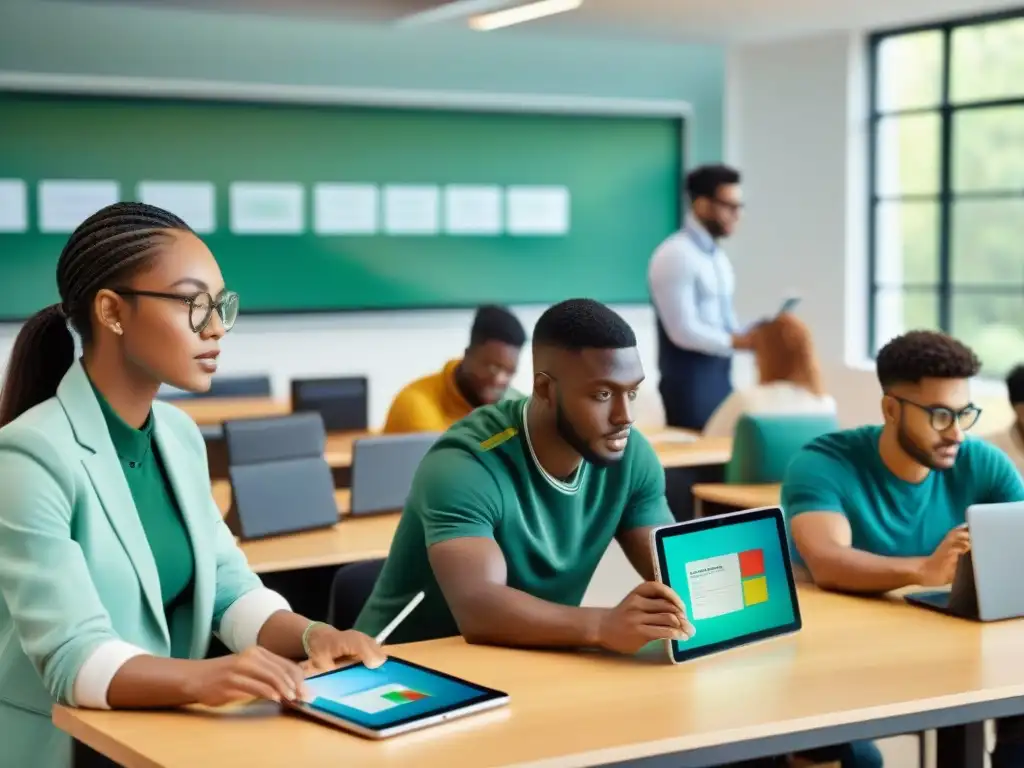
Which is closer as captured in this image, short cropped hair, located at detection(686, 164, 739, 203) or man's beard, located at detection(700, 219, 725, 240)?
short cropped hair, located at detection(686, 164, 739, 203)

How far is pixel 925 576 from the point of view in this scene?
2766mm

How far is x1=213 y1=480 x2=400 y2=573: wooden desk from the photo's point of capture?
3.52 m

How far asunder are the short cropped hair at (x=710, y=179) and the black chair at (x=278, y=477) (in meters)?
2.92

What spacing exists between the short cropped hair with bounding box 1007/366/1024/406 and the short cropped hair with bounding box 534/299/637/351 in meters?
1.81

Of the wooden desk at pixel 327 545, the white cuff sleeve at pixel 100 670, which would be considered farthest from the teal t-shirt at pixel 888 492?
the white cuff sleeve at pixel 100 670

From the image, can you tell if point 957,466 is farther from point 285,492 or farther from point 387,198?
point 387,198

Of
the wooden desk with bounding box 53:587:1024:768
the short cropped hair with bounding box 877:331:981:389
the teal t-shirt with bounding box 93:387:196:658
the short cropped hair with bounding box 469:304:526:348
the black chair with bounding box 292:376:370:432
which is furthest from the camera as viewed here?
the black chair with bounding box 292:376:370:432

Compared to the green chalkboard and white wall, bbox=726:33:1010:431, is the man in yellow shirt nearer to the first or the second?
the green chalkboard

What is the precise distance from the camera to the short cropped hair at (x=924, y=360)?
9.58 ft

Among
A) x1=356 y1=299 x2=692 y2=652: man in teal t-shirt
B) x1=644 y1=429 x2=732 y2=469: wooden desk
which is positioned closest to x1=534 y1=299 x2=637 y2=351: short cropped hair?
x1=356 y1=299 x2=692 y2=652: man in teal t-shirt

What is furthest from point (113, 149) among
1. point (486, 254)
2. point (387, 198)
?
point (486, 254)

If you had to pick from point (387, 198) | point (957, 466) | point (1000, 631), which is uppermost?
point (387, 198)

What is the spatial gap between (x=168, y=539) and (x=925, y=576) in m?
1.44

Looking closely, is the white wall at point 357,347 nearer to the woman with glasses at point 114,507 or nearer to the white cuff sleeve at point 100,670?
the woman with glasses at point 114,507
